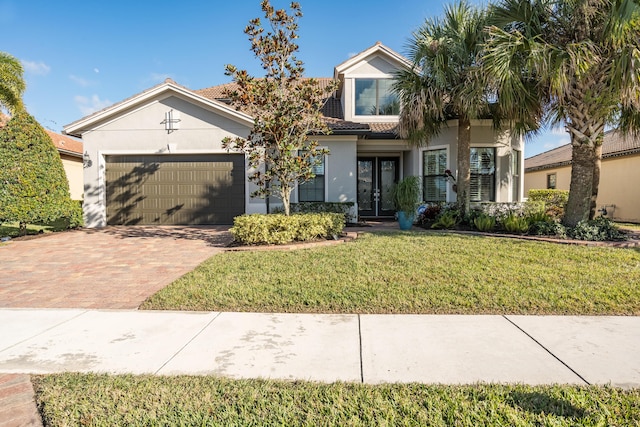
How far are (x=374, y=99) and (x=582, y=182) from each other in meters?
8.24

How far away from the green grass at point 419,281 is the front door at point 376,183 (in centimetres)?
744

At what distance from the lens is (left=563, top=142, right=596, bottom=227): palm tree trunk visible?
8574 mm

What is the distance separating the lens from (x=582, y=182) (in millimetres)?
8602

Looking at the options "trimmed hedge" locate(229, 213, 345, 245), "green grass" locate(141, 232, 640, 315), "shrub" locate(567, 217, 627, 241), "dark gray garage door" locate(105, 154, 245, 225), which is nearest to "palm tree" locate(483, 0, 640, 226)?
"shrub" locate(567, 217, 627, 241)

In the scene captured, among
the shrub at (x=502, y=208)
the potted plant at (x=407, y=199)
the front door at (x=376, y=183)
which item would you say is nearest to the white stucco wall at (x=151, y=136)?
the potted plant at (x=407, y=199)

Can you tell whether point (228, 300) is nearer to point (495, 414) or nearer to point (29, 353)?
point (29, 353)

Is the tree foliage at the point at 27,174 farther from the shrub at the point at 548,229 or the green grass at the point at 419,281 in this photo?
Answer: the shrub at the point at 548,229

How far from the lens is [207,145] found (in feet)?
40.1

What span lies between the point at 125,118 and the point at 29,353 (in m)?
10.9

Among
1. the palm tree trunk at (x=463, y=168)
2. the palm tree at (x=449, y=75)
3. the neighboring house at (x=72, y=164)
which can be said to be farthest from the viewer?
the neighboring house at (x=72, y=164)

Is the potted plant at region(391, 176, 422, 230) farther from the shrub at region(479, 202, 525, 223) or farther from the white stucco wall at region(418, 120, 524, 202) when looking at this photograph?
the shrub at region(479, 202, 525, 223)

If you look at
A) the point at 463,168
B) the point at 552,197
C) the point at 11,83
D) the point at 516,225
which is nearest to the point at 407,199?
the point at 463,168

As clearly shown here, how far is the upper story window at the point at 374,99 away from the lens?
1430 centimetres

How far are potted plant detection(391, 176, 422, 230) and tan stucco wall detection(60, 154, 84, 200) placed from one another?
760 inches
